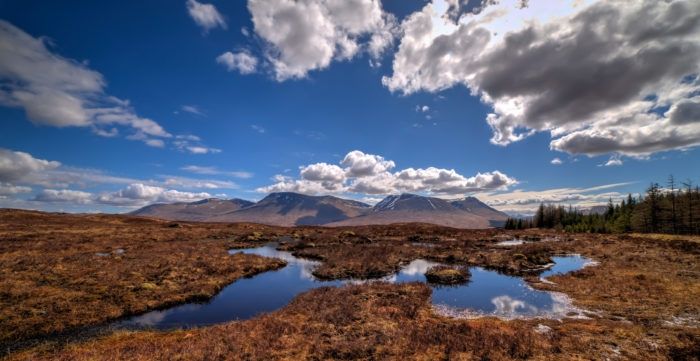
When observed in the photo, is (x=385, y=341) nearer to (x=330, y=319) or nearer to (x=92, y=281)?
(x=330, y=319)

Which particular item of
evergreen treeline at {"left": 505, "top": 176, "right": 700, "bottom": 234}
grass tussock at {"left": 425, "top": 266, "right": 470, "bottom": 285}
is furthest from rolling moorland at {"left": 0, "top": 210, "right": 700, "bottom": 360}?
evergreen treeline at {"left": 505, "top": 176, "right": 700, "bottom": 234}

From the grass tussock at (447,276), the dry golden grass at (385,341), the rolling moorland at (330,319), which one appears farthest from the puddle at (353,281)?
the dry golden grass at (385,341)

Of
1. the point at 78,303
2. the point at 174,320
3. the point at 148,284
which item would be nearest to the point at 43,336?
the point at 78,303

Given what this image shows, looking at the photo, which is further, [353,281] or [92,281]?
[353,281]

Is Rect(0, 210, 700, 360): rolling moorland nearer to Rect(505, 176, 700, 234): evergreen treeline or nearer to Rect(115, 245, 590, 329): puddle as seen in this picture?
Rect(115, 245, 590, 329): puddle

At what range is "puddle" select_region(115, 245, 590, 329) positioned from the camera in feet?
77.8

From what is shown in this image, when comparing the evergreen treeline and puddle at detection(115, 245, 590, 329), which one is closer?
puddle at detection(115, 245, 590, 329)

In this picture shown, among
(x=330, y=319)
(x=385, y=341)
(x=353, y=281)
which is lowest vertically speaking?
(x=353, y=281)

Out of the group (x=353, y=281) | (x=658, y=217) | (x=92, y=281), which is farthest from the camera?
A: (x=658, y=217)

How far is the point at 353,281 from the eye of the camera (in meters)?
36.6

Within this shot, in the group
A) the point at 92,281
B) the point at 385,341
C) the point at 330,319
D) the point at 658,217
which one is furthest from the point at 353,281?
the point at 658,217

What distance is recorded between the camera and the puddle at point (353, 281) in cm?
2370

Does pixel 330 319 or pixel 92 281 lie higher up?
pixel 92 281

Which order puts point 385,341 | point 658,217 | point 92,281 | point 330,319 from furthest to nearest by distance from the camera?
point 658,217 → point 92,281 → point 330,319 → point 385,341
